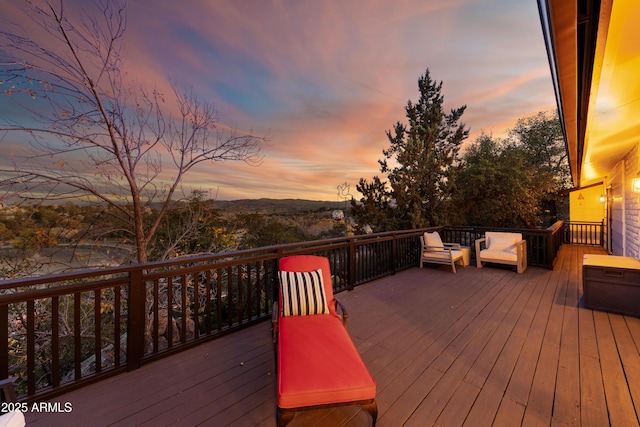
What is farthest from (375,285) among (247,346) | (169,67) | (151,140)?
(169,67)

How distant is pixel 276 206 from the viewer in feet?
33.5

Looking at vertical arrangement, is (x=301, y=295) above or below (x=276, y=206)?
below

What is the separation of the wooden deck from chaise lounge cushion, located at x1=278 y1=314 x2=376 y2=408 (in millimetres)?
365

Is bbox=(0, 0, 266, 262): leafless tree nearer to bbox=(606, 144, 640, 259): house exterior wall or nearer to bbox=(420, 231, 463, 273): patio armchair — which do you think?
bbox=(420, 231, 463, 273): patio armchair

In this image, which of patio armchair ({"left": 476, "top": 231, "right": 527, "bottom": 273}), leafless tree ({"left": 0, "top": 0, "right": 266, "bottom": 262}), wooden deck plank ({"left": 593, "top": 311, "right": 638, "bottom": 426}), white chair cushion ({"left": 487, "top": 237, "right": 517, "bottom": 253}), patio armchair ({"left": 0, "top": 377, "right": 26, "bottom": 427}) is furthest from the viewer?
white chair cushion ({"left": 487, "top": 237, "right": 517, "bottom": 253})

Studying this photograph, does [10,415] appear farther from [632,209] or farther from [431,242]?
[632,209]

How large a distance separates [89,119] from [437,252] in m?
6.57

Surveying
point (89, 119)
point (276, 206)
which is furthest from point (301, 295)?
point (276, 206)

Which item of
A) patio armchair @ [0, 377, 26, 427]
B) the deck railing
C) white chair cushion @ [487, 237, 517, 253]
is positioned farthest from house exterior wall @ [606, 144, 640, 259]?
patio armchair @ [0, 377, 26, 427]

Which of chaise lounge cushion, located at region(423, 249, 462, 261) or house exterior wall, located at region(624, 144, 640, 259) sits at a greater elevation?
house exterior wall, located at region(624, 144, 640, 259)

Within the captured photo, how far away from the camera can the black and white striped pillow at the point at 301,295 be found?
2395 mm

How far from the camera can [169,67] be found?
4.27m

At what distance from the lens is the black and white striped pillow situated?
2395 mm

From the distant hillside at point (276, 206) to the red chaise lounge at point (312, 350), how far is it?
149 inches
